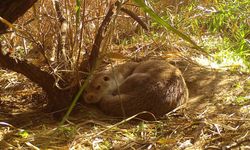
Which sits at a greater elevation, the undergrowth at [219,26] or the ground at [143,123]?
the undergrowth at [219,26]

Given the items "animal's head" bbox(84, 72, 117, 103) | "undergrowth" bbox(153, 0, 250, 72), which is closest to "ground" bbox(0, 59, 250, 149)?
"animal's head" bbox(84, 72, 117, 103)

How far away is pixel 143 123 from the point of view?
3.26m

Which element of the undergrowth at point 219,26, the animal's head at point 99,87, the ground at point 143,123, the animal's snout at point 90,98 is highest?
the undergrowth at point 219,26

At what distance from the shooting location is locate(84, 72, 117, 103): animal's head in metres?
3.84

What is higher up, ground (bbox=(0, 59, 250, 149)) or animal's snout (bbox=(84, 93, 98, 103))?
animal's snout (bbox=(84, 93, 98, 103))

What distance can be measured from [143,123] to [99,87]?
0.90 meters

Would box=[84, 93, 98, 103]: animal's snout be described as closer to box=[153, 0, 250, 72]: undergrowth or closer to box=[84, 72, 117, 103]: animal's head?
box=[84, 72, 117, 103]: animal's head

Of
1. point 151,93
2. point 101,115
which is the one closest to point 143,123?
point 151,93

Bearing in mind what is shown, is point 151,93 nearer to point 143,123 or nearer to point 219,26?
point 143,123

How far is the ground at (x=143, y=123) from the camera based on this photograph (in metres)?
2.82

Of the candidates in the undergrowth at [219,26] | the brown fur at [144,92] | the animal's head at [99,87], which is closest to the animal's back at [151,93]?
the brown fur at [144,92]

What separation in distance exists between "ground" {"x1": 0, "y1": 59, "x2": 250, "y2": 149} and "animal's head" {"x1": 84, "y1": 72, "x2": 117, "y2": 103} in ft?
0.39

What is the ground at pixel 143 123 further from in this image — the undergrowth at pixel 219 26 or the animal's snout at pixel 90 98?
the undergrowth at pixel 219 26

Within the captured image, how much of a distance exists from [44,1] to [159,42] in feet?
4.93
